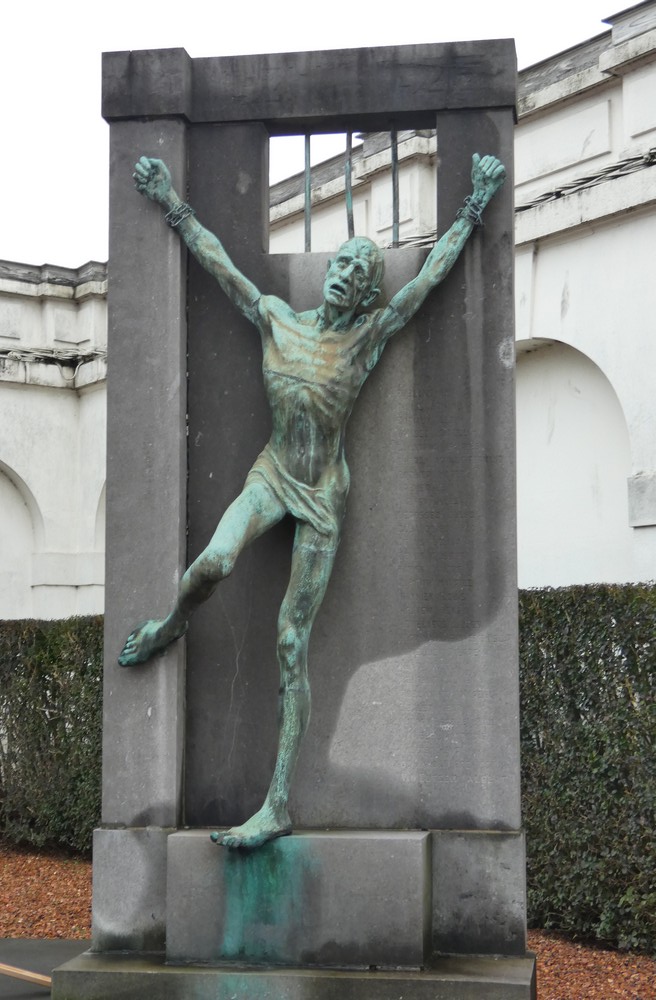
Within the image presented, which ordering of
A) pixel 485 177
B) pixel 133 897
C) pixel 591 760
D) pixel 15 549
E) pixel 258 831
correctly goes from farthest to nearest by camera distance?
pixel 15 549
pixel 591 760
pixel 485 177
pixel 133 897
pixel 258 831

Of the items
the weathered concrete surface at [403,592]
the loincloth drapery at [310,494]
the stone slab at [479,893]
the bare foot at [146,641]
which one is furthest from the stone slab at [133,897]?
the loincloth drapery at [310,494]

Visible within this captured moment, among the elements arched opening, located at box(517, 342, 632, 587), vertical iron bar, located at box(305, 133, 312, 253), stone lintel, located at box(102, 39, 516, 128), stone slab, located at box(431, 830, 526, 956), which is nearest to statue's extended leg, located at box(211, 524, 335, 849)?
stone slab, located at box(431, 830, 526, 956)

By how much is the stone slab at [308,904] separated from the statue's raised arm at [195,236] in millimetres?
2070

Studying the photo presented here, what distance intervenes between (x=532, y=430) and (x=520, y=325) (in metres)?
0.86

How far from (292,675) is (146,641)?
62 cm

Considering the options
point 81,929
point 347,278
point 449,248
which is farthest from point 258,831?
point 81,929

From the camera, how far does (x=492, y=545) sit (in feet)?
17.5

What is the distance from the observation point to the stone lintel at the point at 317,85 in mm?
5465

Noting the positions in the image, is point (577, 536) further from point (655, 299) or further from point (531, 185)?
point (531, 185)

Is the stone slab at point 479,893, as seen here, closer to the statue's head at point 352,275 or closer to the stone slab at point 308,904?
the stone slab at point 308,904

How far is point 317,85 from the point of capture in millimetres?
5562

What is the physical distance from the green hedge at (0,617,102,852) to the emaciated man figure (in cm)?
515

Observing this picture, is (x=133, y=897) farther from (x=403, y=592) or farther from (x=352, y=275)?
(x=352, y=275)

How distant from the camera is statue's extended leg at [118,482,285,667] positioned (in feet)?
16.5
